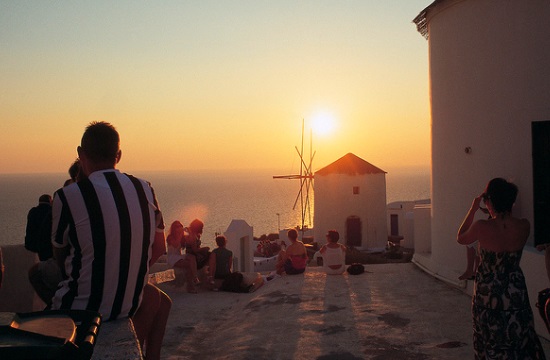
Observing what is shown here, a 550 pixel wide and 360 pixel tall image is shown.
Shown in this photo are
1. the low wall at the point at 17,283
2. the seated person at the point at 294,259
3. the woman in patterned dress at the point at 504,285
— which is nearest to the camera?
the woman in patterned dress at the point at 504,285

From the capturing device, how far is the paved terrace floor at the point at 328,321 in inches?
231

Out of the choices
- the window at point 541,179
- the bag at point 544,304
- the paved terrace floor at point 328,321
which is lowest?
the paved terrace floor at point 328,321

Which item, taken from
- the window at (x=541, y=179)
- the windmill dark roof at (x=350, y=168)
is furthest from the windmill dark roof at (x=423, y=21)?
the windmill dark roof at (x=350, y=168)

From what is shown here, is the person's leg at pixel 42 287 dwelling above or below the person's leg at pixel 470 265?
above

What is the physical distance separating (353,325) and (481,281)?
2.85m

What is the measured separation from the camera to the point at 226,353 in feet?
19.8

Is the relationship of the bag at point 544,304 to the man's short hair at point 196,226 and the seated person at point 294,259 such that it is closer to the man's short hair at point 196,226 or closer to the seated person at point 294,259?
the seated person at point 294,259

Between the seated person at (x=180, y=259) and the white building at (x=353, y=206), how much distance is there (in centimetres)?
2129

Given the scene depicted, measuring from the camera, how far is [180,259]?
995 cm

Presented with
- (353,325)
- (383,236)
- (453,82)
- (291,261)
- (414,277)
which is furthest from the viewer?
(383,236)

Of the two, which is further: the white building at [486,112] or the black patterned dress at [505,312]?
the white building at [486,112]

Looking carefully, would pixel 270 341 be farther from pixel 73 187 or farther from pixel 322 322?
pixel 73 187

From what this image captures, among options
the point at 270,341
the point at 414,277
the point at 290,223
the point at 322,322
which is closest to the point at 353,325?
the point at 322,322

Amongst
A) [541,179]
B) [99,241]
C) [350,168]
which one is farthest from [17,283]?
[350,168]
